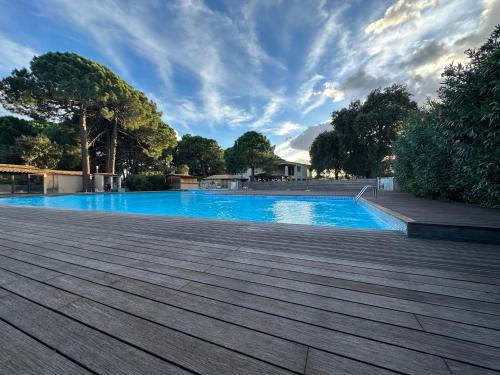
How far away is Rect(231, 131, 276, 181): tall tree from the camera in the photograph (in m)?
26.9

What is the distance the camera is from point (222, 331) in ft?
3.27

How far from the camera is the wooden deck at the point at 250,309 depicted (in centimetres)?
82

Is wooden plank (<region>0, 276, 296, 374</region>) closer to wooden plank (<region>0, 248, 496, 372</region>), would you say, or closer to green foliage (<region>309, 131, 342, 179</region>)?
wooden plank (<region>0, 248, 496, 372</region>)

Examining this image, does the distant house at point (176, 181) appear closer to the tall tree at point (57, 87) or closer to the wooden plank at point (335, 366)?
the tall tree at point (57, 87)

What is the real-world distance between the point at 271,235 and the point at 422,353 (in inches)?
83.3

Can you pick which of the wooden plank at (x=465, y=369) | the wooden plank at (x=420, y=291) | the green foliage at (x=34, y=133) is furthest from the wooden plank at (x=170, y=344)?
the green foliage at (x=34, y=133)

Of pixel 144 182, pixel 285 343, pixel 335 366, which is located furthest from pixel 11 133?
pixel 335 366

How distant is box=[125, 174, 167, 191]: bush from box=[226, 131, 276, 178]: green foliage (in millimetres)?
9633

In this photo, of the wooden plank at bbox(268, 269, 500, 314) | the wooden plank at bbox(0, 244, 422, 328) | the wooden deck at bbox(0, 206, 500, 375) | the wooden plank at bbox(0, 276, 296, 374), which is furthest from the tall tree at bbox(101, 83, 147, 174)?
the wooden plank at bbox(268, 269, 500, 314)

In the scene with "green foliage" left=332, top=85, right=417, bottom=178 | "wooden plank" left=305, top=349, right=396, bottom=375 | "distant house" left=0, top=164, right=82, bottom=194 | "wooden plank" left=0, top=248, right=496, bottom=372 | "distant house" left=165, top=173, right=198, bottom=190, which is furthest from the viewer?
"distant house" left=165, top=173, right=198, bottom=190

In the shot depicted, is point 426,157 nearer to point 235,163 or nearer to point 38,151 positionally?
point 235,163

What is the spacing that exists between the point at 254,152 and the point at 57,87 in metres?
→ 18.4

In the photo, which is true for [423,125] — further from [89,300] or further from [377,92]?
[377,92]

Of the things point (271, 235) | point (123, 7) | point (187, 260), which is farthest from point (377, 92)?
point (187, 260)
